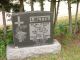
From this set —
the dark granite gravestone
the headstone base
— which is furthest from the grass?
the dark granite gravestone

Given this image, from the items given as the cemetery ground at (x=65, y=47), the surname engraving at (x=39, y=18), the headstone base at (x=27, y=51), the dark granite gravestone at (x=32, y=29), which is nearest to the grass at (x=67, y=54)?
the cemetery ground at (x=65, y=47)

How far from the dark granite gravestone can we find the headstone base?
14cm

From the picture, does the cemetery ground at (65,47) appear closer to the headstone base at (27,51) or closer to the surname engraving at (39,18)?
the headstone base at (27,51)

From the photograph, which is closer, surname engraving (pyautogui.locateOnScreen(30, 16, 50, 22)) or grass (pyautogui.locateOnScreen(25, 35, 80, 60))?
grass (pyautogui.locateOnScreen(25, 35, 80, 60))

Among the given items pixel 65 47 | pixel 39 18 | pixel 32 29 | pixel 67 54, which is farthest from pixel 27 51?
pixel 65 47

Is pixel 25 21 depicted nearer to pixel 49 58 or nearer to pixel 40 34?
pixel 40 34

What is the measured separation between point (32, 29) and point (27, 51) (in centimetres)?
66

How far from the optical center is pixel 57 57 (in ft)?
22.4

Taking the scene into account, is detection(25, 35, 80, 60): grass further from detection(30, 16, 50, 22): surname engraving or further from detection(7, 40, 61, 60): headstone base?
detection(30, 16, 50, 22): surname engraving

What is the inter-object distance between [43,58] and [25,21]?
46.6 inches

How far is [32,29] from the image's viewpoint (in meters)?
6.97

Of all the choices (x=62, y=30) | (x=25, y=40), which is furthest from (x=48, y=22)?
(x=62, y=30)

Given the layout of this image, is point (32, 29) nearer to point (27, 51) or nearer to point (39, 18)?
point (39, 18)

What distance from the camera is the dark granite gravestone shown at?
6809 millimetres
